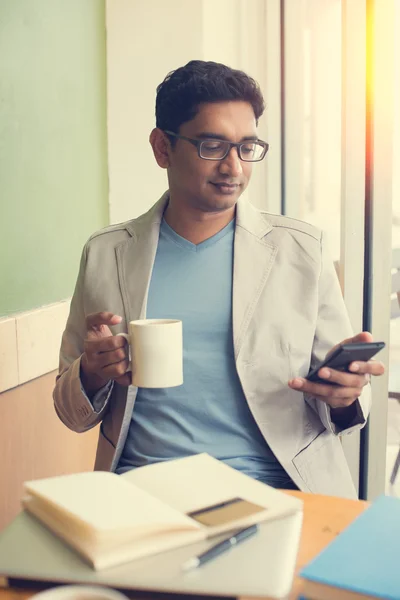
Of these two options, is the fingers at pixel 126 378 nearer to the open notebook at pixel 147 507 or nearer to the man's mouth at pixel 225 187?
the open notebook at pixel 147 507

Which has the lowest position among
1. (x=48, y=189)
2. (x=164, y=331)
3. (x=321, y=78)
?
(x=164, y=331)

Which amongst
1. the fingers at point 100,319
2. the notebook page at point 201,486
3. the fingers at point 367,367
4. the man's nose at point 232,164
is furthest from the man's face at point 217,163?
the notebook page at point 201,486

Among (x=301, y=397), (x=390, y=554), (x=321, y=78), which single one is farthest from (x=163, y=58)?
(x=390, y=554)

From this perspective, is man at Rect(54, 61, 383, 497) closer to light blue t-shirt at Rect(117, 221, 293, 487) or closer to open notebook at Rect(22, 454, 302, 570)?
light blue t-shirt at Rect(117, 221, 293, 487)

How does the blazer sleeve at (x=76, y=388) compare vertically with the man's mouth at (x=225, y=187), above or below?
below

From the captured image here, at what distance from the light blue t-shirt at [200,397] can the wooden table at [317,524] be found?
1.08 ft

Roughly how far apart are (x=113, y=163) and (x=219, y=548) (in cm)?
183

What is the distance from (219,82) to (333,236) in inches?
37.9

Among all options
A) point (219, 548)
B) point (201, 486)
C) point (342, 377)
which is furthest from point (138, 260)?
point (219, 548)

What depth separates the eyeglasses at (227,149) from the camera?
4.82 feet

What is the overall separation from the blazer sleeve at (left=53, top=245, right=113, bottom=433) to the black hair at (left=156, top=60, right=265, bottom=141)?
0.38 m

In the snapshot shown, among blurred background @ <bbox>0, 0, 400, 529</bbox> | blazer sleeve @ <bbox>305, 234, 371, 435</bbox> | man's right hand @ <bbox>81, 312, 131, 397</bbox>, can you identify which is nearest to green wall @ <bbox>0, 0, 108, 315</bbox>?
blurred background @ <bbox>0, 0, 400, 529</bbox>

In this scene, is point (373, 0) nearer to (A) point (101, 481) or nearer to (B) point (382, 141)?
(B) point (382, 141)

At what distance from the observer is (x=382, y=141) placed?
1834 millimetres
